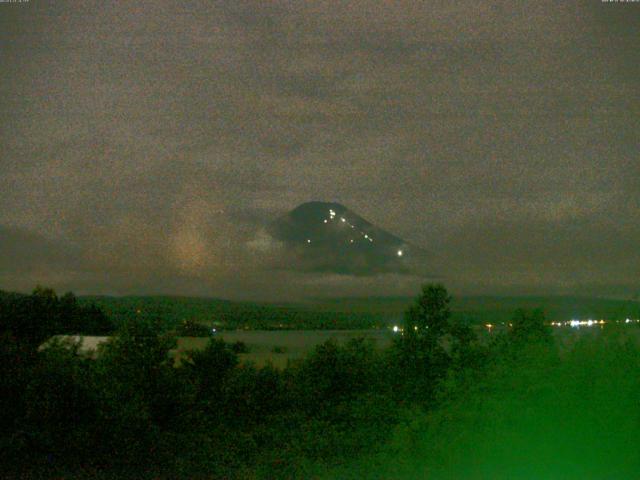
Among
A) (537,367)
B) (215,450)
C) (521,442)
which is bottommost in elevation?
(215,450)

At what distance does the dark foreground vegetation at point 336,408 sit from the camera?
8.58m

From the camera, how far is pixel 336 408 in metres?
19.0

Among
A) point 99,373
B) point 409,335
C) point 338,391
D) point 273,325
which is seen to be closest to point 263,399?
point 338,391

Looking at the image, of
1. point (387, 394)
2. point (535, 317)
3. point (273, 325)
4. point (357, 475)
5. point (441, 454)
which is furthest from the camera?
point (273, 325)

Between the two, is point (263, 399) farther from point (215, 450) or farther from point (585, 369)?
point (585, 369)

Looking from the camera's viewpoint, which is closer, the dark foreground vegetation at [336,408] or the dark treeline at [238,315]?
the dark foreground vegetation at [336,408]

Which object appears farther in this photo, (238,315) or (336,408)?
(238,315)

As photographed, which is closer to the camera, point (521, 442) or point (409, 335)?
point (521, 442)

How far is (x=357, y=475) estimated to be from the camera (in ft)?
33.4

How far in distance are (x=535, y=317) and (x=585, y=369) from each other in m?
9.25

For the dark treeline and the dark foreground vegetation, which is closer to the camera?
the dark foreground vegetation

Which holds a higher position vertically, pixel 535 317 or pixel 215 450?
pixel 535 317

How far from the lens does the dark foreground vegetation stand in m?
8.58

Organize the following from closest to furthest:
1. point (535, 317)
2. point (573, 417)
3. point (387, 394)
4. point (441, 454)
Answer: point (573, 417)
point (441, 454)
point (535, 317)
point (387, 394)
